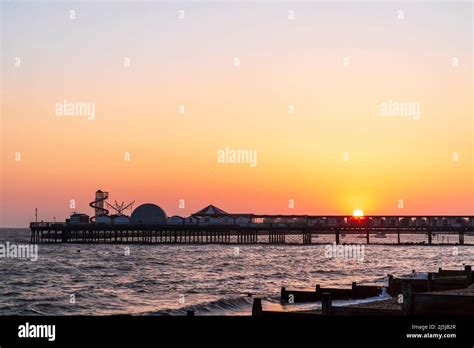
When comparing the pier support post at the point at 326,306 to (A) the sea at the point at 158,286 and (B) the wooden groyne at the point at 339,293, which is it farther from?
(B) the wooden groyne at the point at 339,293

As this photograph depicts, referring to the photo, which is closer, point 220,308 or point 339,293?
point 339,293

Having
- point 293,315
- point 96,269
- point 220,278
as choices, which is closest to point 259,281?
point 220,278

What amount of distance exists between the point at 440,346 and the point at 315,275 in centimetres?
6380

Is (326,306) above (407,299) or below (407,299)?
below

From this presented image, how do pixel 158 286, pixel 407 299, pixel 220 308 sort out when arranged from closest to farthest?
1. pixel 407 299
2. pixel 220 308
3. pixel 158 286

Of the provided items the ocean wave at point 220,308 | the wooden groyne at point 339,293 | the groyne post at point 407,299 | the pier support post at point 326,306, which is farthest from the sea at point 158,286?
the groyne post at point 407,299

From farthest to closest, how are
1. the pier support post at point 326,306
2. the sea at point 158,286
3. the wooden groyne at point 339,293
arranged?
the sea at point 158,286, the wooden groyne at point 339,293, the pier support post at point 326,306

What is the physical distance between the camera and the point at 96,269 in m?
84.6

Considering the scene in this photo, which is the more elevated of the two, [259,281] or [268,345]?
[268,345]

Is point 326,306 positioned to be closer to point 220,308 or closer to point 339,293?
point 339,293

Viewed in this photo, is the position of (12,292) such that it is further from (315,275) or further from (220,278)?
(315,275)

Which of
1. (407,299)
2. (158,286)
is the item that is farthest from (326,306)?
(158,286)

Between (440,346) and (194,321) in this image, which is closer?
(194,321)

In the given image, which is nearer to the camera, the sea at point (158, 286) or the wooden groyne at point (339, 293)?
the wooden groyne at point (339, 293)
